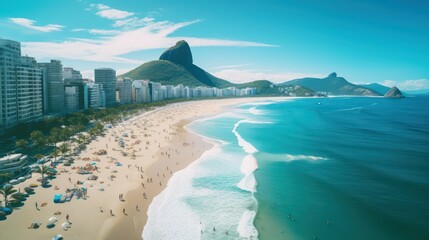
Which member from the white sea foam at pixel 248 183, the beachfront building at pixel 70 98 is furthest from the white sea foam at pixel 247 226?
the beachfront building at pixel 70 98

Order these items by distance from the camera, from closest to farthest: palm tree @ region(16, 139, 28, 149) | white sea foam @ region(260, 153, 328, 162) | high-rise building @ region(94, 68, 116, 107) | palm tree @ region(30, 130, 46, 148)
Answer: palm tree @ region(16, 139, 28, 149), white sea foam @ region(260, 153, 328, 162), palm tree @ region(30, 130, 46, 148), high-rise building @ region(94, 68, 116, 107)

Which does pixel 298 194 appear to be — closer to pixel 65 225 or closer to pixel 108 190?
pixel 108 190

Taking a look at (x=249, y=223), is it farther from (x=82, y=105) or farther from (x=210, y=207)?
(x=82, y=105)

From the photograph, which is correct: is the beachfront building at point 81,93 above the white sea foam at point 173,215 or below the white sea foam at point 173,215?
above

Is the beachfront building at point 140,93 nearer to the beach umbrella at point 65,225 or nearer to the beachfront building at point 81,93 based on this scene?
the beachfront building at point 81,93


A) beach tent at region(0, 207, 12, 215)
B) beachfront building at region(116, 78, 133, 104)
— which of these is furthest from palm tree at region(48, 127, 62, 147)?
beachfront building at region(116, 78, 133, 104)

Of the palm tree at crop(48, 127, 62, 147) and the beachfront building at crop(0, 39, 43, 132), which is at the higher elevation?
the beachfront building at crop(0, 39, 43, 132)

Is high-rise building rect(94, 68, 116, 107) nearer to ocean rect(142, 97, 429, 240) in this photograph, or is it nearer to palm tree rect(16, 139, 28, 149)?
palm tree rect(16, 139, 28, 149)
